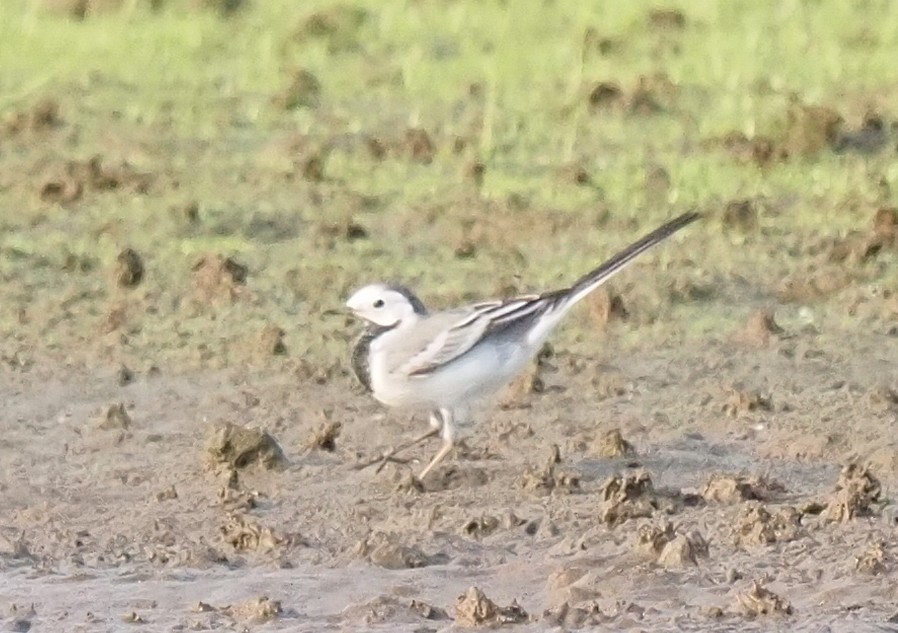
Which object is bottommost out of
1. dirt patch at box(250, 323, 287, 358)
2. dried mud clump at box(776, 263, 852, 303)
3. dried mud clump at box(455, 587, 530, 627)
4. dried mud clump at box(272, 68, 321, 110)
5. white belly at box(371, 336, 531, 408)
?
dried mud clump at box(455, 587, 530, 627)

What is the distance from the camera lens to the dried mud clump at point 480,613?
6.80 metres

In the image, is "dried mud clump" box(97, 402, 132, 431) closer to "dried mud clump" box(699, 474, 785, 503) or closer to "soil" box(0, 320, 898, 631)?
"soil" box(0, 320, 898, 631)

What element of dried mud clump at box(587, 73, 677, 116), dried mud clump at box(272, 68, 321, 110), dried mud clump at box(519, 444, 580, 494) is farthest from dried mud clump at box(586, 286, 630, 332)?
dried mud clump at box(272, 68, 321, 110)

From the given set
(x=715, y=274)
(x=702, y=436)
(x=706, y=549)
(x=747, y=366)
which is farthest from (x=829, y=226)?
(x=706, y=549)

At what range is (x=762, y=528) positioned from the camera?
292 inches

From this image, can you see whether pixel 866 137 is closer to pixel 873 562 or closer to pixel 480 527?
pixel 480 527

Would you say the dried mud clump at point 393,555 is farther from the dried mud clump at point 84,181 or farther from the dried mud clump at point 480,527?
the dried mud clump at point 84,181

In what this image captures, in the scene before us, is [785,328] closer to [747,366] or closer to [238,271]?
[747,366]

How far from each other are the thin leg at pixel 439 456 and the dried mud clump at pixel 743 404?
1.03 metres

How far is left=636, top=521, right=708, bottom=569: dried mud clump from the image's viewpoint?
724cm

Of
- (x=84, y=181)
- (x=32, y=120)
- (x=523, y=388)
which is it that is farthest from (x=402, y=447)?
(x=32, y=120)

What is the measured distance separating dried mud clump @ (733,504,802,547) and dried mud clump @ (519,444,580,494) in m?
0.77

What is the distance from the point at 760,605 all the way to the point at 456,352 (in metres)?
1.84

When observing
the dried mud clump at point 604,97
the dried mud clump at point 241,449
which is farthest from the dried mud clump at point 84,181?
the dried mud clump at point 241,449
